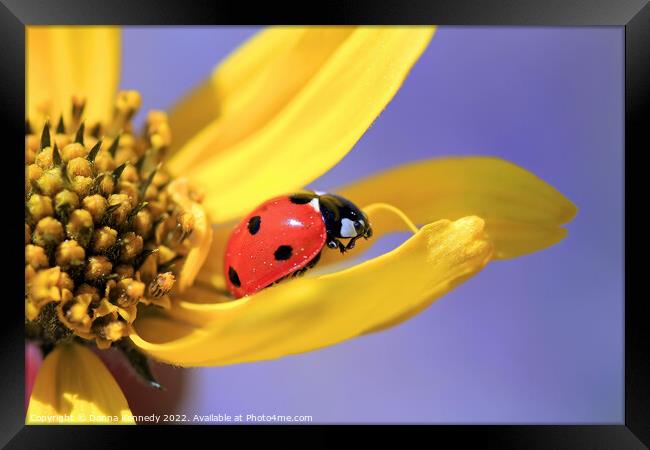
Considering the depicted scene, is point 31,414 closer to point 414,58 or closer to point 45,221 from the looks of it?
point 45,221

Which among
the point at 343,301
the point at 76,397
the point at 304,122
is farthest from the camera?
the point at 304,122

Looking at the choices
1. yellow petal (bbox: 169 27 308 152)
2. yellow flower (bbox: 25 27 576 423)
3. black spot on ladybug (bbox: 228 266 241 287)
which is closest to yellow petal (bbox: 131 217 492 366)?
yellow flower (bbox: 25 27 576 423)

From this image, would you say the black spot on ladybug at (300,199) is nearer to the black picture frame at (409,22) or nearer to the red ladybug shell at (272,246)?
the red ladybug shell at (272,246)

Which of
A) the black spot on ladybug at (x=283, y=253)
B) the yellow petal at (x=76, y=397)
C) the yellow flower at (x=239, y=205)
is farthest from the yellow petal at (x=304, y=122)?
the yellow petal at (x=76, y=397)

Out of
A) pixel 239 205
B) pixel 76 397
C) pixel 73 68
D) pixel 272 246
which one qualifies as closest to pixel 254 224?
pixel 272 246

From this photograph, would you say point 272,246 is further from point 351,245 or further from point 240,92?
point 240,92
